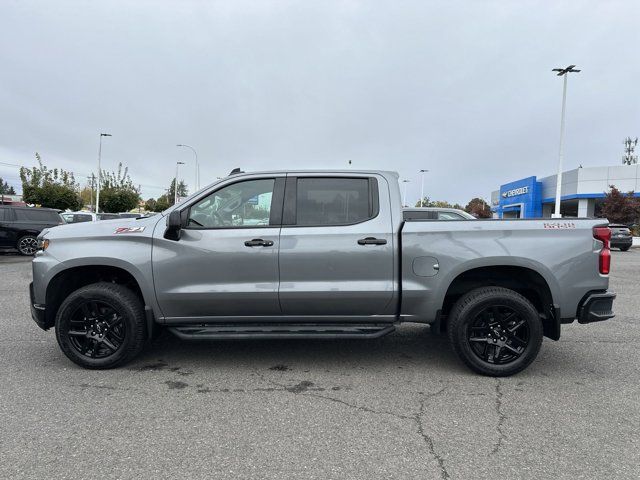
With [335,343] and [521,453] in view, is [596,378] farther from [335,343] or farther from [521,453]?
[335,343]

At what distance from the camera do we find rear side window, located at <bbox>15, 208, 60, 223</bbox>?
601 inches

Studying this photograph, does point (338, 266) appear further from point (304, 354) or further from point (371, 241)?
point (304, 354)

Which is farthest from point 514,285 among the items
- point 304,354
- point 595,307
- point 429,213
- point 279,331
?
point 429,213

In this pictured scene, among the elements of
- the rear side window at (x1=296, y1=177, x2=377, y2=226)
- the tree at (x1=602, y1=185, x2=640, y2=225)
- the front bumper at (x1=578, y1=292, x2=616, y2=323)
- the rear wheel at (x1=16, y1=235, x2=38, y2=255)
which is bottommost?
the rear wheel at (x1=16, y1=235, x2=38, y2=255)

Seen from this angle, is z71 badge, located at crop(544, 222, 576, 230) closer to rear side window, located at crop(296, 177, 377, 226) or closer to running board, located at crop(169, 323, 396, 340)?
rear side window, located at crop(296, 177, 377, 226)

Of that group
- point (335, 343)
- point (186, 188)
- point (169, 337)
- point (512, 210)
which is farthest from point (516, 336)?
point (186, 188)

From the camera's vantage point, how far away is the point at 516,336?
4.22m

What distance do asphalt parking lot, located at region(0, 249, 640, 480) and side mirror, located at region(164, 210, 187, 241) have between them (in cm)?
130

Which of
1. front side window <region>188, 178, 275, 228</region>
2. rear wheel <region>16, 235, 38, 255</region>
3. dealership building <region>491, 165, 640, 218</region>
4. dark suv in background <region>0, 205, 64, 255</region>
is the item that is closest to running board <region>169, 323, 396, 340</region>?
front side window <region>188, 178, 275, 228</region>

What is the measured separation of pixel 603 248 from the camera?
4152mm

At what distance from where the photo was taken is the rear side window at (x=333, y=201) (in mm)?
4316

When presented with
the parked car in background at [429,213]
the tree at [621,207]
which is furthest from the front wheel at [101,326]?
the tree at [621,207]

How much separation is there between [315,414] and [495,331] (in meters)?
1.91

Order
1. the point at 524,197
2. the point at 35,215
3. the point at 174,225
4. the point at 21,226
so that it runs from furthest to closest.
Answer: the point at 524,197 < the point at 35,215 < the point at 21,226 < the point at 174,225
